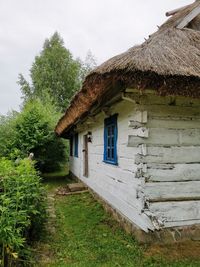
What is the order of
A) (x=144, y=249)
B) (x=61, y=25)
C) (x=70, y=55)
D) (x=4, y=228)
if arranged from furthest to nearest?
(x=61, y=25), (x=70, y=55), (x=144, y=249), (x=4, y=228)

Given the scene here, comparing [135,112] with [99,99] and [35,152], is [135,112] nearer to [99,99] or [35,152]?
[99,99]

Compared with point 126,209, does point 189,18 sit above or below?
above

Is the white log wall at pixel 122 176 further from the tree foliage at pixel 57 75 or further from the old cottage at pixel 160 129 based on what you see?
the tree foliage at pixel 57 75

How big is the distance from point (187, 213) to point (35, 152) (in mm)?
8543

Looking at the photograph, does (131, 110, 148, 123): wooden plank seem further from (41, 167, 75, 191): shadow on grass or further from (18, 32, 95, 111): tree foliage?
(18, 32, 95, 111): tree foliage

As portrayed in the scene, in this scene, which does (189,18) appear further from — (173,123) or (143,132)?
(143,132)

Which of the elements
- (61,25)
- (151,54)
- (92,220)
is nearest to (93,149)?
(92,220)

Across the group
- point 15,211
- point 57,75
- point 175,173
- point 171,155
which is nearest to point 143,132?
point 171,155

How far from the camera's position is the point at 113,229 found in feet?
15.8

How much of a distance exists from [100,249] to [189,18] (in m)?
4.23

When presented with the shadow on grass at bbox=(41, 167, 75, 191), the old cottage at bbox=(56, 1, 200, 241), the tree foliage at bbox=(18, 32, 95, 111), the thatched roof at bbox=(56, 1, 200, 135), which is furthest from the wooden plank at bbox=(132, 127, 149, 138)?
the tree foliage at bbox=(18, 32, 95, 111)

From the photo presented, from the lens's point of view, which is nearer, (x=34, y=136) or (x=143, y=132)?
(x=143, y=132)

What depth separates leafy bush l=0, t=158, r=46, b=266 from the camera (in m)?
2.85

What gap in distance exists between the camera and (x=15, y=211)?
10.1 feet
